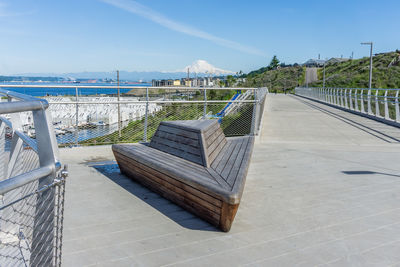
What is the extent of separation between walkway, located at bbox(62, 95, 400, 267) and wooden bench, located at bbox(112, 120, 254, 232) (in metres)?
0.19

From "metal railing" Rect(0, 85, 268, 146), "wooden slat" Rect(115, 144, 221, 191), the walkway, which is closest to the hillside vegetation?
"metal railing" Rect(0, 85, 268, 146)

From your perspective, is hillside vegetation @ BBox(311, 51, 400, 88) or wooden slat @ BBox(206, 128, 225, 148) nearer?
wooden slat @ BBox(206, 128, 225, 148)

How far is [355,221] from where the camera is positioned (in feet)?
12.5

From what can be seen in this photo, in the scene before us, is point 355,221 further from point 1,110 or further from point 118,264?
point 1,110

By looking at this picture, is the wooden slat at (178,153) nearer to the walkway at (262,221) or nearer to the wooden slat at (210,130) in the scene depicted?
the wooden slat at (210,130)

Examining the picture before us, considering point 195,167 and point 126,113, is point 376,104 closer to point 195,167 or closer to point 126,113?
point 126,113

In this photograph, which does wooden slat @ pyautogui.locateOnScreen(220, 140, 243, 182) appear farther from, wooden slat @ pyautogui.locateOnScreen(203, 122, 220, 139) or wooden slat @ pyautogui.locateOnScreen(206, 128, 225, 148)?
wooden slat @ pyautogui.locateOnScreen(203, 122, 220, 139)

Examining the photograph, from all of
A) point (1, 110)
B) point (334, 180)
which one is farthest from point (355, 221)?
point (1, 110)

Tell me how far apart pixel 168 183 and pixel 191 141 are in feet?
2.35

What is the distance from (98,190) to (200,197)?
6.41 feet

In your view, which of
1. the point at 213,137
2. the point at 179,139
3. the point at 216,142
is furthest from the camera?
the point at 216,142

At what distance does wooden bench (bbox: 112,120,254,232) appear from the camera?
3.49 m

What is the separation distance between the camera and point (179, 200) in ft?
13.7

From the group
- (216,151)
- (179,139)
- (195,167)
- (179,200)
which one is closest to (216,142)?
(216,151)
